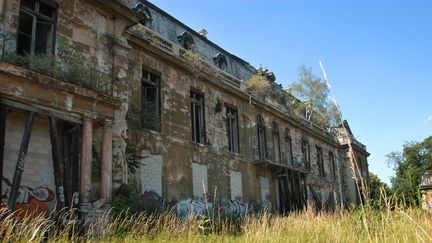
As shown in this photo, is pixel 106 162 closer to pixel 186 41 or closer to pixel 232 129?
pixel 186 41

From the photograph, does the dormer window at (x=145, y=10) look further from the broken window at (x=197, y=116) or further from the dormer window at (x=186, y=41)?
the broken window at (x=197, y=116)

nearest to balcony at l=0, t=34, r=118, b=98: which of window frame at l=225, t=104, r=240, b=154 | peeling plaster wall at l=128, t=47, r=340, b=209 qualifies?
peeling plaster wall at l=128, t=47, r=340, b=209

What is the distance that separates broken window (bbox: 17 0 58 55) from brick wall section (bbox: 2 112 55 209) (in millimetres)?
2023

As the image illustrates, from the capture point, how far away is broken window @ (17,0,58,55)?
1164cm

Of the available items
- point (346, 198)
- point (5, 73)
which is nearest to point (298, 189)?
point (346, 198)

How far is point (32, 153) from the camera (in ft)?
35.8

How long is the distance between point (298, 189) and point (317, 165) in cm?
577

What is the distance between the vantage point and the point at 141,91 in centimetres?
1568

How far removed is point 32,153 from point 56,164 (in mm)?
859

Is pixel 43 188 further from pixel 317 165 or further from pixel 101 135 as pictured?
pixel 317 165

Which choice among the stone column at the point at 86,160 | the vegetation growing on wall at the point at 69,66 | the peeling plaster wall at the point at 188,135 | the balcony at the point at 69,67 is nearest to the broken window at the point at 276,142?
the peeling plaster wall at the point at 188,135

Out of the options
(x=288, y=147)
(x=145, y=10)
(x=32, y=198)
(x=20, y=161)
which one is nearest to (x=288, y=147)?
(x=288, y=147)

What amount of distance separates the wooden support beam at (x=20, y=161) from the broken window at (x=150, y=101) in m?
5.23

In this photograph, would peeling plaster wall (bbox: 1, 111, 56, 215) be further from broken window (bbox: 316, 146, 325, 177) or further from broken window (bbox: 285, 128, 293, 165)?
broken window (bbox: 316, 146, 325, 177)
